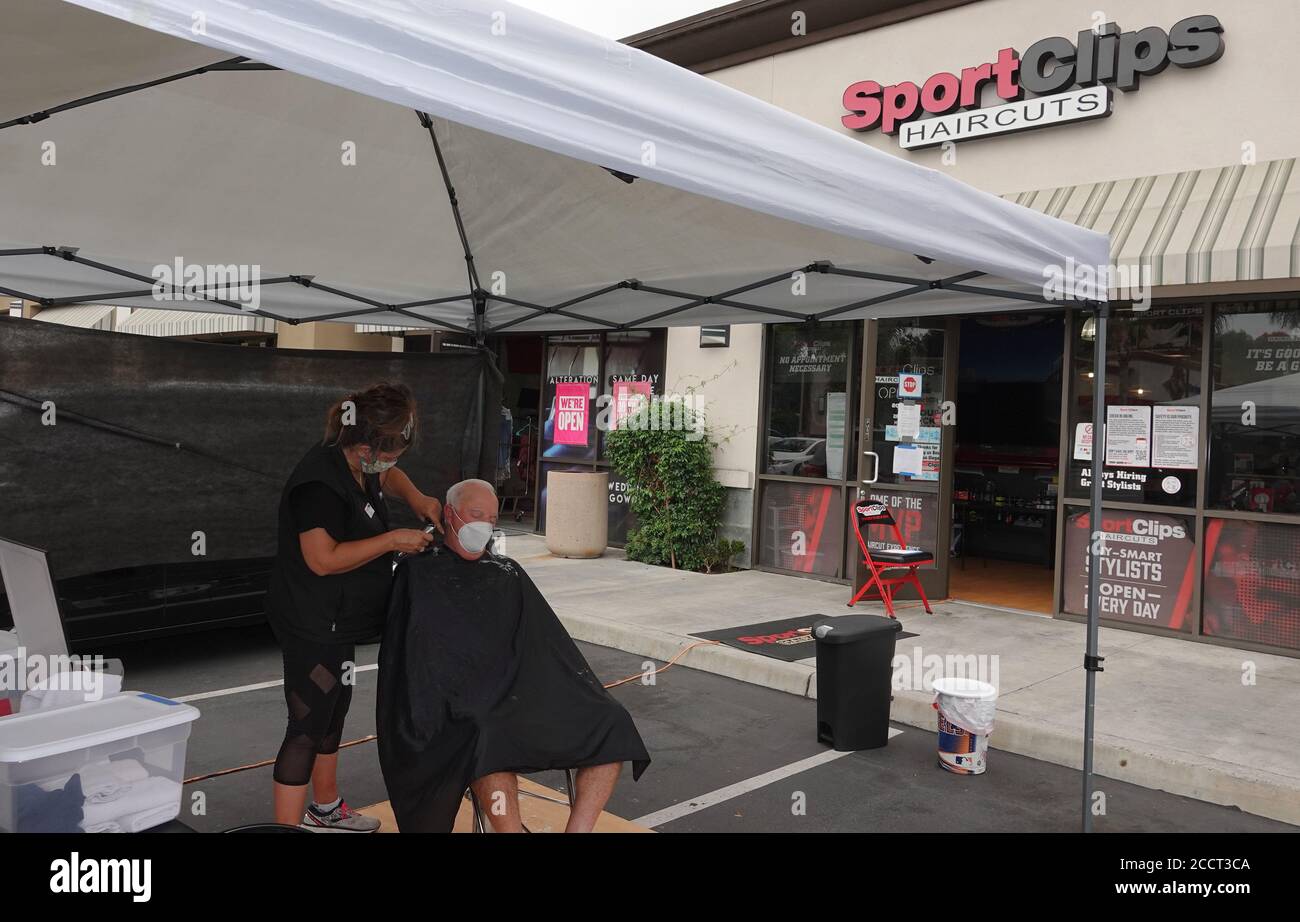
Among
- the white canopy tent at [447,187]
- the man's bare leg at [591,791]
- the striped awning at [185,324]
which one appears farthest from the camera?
the striped awning at [185,324]

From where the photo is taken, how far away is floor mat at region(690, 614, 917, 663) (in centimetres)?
686

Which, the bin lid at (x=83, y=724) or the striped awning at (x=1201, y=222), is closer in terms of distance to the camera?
the bin lid at (x=83, y=724)

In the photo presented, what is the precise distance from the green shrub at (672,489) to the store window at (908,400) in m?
1.94

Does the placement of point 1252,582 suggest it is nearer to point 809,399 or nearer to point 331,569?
point 809,399

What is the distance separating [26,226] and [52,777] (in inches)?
122

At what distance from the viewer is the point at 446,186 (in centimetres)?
481

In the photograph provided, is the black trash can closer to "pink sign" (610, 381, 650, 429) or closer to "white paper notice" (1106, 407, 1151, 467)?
"white paper notice" (1106, 407, 1151, 467)

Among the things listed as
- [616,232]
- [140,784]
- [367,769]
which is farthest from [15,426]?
[140,784]

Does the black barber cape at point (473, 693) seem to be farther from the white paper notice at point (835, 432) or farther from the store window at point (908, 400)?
the white paper notice at point (835, 432)

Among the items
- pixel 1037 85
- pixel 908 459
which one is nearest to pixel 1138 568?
pixel 908 459

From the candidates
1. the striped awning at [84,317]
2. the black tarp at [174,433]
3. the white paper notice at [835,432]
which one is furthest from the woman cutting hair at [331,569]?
the striped awning at [84,317]

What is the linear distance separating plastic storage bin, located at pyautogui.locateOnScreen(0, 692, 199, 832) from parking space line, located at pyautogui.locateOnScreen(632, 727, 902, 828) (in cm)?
246

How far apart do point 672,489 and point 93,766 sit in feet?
27.4

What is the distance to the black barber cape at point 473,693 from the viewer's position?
10.3 ft
